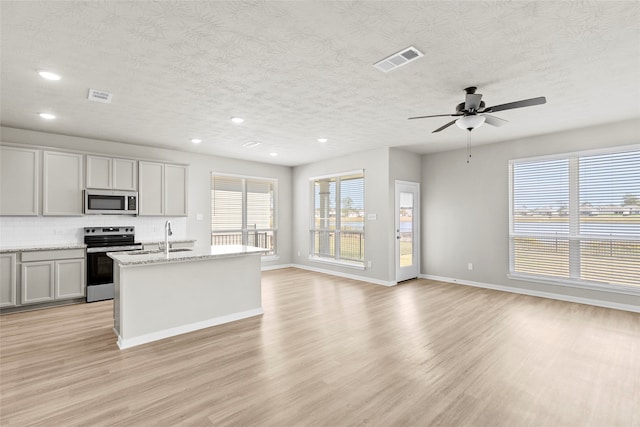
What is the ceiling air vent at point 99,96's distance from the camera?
339 centimetres

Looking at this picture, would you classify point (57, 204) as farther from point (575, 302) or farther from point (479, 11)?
point (575, 302)

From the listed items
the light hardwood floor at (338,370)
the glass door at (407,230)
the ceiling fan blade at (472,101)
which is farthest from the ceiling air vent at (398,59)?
the glass door at (407,230)

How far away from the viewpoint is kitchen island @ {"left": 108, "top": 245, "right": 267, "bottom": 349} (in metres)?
3.36

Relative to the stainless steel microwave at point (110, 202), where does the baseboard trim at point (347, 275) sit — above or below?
below

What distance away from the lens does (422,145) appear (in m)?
6.02

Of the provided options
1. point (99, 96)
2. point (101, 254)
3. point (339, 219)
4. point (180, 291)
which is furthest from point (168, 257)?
point (339, 219)

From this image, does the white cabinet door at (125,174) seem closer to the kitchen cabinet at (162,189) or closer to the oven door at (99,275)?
the kitchen cabinet at (162,189)

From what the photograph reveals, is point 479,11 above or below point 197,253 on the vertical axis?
above

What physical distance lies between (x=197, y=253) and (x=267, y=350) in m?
1.45

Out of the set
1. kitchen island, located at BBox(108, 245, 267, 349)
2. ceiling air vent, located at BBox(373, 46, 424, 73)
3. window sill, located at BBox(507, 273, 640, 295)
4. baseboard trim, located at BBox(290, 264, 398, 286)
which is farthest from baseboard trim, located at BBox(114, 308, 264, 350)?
window sill, located at BBox(507, 273, 640, 295)

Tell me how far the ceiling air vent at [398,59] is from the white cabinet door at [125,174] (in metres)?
4.70

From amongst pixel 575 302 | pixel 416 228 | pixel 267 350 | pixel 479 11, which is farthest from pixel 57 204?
pixel 575 302

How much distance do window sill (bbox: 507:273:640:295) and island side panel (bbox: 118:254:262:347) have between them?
4493 mm

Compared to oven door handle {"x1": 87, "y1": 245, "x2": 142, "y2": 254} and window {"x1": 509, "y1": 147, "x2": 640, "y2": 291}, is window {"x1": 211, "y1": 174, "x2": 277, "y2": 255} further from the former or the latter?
window {"x1": 509, "y1": 147, "x2": 640, "y2": 291}
